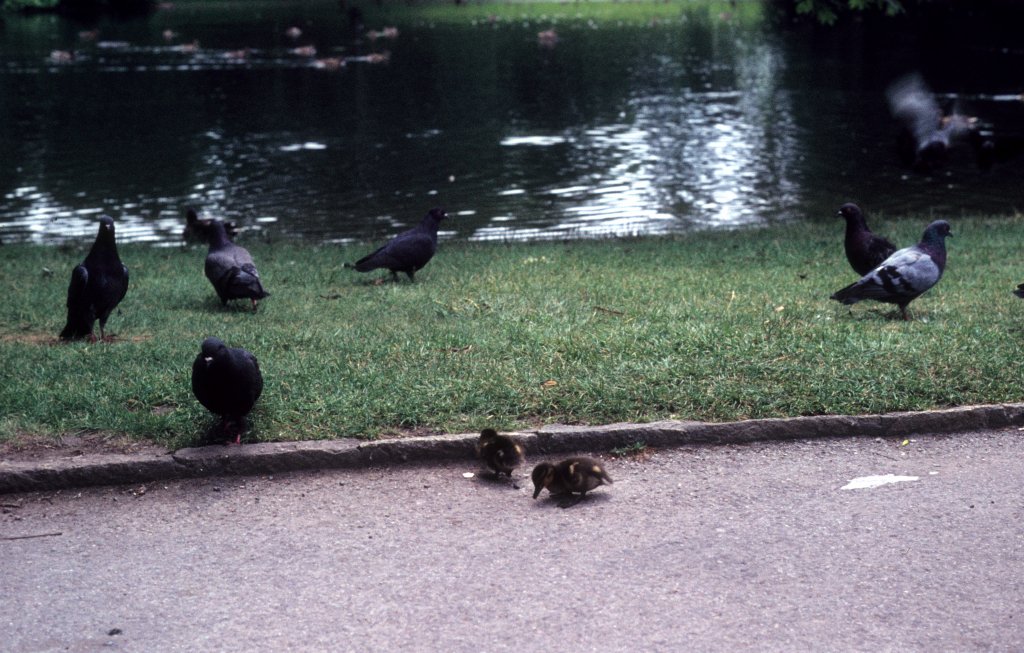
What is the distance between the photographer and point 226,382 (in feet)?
20.5

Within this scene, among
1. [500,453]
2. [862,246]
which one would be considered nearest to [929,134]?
[862,246]

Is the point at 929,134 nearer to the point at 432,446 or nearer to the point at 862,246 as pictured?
the point at 862,246

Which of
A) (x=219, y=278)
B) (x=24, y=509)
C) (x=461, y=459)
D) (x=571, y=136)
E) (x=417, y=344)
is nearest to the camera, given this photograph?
(x=24, y=509)

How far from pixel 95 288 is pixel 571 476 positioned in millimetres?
4554

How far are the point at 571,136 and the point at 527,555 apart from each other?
20.8 meters

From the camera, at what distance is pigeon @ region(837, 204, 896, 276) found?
33.0 feet

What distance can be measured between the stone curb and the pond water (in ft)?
31.1

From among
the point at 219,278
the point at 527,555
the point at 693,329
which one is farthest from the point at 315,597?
the point at 219,278

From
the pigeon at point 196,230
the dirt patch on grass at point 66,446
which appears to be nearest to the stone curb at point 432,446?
the dirt patch on grass at point 66,446

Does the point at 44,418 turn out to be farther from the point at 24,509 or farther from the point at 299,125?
the point at 299,125

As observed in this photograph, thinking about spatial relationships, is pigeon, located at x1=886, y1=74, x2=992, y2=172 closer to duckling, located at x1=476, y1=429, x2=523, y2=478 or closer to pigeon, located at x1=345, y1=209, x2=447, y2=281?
pigeon, located at x1=345, y1=209, x2=447, y2=281

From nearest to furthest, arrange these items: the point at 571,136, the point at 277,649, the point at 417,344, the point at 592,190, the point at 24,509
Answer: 1. the point at 277,649
2. the point at 24,509
3. the point at 417,344
4. the point at 592,190
5. the point at 571,136

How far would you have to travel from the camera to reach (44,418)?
663cm

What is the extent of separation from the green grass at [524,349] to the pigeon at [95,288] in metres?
0.25
